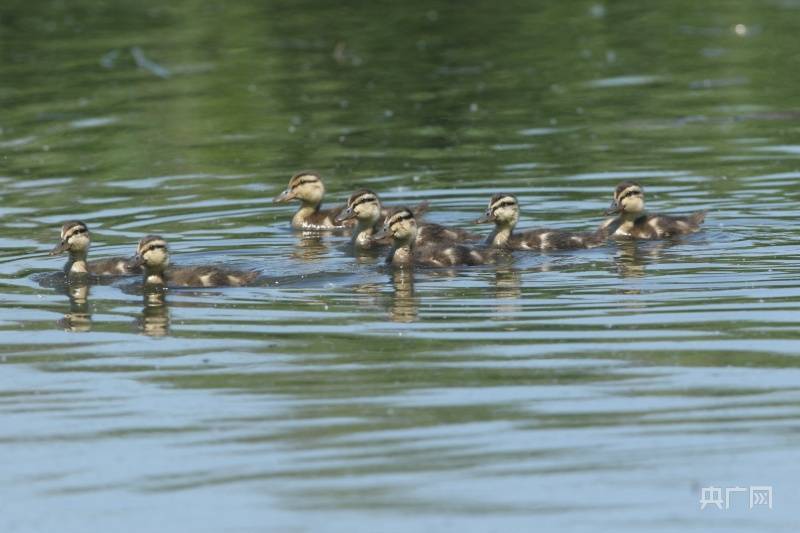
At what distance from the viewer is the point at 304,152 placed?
15.7m

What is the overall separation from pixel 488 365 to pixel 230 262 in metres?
3.48

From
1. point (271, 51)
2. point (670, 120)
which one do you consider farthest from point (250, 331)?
point (271, 51)

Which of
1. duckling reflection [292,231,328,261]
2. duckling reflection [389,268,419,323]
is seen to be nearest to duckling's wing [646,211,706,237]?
duckling reflection [389,268,419,323]

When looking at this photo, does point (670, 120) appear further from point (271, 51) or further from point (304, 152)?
point (271, 51)

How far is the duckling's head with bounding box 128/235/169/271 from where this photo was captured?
1015 centimetres

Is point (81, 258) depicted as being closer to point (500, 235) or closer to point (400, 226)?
point (400, 226)

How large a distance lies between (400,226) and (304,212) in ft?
7.22

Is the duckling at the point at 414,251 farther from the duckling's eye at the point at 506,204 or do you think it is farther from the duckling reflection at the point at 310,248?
the duckling reflection at the point at 310,248

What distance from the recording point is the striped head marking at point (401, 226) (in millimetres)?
10664

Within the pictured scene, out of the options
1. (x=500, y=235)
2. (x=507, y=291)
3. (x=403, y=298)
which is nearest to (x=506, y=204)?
(x=500, y=235)

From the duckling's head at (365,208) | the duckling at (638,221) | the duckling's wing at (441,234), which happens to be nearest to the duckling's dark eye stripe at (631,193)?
the duckling at (638,221)

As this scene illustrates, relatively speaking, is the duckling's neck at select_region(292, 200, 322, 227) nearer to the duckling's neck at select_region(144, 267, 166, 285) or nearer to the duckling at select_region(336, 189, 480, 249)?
the duckling at select_region(336, 189, 480, 249)

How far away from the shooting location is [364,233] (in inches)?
466

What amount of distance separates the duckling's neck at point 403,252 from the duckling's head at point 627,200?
1504mm
